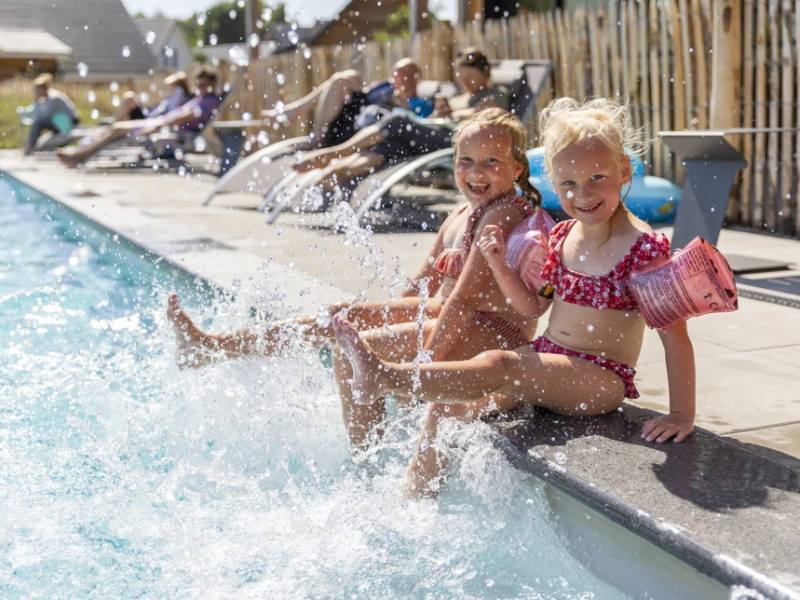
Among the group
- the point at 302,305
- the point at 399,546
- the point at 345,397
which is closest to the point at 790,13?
the point at 302,305

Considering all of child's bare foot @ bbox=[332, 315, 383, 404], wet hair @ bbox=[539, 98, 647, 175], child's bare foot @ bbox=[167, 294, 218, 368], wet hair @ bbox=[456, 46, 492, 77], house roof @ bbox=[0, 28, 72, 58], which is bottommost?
child's bare foot @ bbox=[167, 294, 218, 368]

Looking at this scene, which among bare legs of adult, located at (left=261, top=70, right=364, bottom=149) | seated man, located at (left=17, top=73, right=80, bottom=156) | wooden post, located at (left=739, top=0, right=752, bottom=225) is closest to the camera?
wooden post, located at (left=739, top=0, right=752, bottom=225)

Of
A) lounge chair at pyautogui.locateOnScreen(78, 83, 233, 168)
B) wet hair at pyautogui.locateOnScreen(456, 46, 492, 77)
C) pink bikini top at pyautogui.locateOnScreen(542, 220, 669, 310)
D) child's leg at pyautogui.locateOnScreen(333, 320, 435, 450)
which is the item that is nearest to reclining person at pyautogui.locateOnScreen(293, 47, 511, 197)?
wet hair at pyautogui.locateOnScreen(456, 46, 492, 77)

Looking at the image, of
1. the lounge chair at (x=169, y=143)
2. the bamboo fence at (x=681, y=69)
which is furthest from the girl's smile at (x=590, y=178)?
the lounge chair at (x=169, y=143)

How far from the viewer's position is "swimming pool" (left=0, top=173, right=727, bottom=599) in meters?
2.36

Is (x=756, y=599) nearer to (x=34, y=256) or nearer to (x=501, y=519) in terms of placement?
(x=501, y=519)

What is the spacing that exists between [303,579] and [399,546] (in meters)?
0.29

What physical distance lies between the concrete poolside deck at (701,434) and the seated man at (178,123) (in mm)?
7348

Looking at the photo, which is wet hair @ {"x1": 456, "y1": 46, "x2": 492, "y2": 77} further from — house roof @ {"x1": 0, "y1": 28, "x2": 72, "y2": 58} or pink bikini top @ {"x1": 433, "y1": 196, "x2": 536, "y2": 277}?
house roof @ {"x1": 0, "y1": 28, "x2": 72, "y2": 58}

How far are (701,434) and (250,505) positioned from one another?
1.39 m

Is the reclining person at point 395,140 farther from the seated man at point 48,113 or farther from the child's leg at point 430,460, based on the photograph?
the seated man at point 48,113

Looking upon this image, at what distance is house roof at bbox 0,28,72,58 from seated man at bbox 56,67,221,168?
2820 cm

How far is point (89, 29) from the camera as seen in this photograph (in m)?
54.1

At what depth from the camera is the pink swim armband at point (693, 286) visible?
2.43 meters
